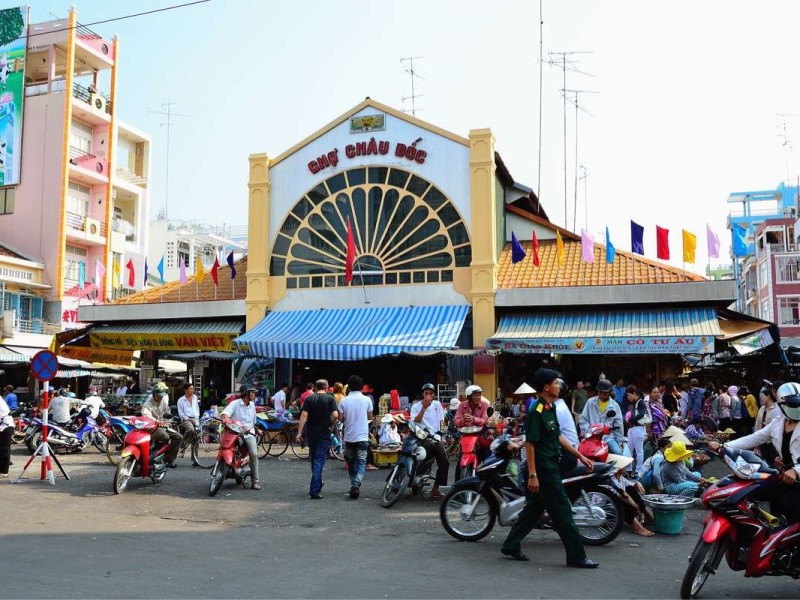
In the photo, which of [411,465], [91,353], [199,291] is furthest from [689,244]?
[91,353]

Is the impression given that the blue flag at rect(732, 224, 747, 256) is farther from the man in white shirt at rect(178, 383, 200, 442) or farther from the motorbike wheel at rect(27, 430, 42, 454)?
the motorbike wheel at rect(27, 430, 42, 454)

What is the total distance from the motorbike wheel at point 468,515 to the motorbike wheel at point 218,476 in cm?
431

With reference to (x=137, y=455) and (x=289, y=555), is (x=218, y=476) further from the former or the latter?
(x=289, y=555)

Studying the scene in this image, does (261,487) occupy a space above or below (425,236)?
below

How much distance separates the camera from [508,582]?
618 centimetres

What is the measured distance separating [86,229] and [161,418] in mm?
26979

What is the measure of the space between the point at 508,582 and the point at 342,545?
204 cm

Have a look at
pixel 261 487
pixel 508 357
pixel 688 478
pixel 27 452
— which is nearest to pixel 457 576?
pixel 688 478

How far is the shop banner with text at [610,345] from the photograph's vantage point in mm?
18172

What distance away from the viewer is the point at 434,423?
11.0 meters

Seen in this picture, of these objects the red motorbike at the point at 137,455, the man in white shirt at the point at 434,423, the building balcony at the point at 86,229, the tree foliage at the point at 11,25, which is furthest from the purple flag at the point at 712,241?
the tree foliage at the point at 11,25

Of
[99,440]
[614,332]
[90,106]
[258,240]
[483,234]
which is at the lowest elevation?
[99,440]

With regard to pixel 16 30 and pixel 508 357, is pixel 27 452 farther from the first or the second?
pixel 16 30

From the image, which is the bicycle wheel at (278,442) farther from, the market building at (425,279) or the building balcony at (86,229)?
the building balcony at (86,229)
